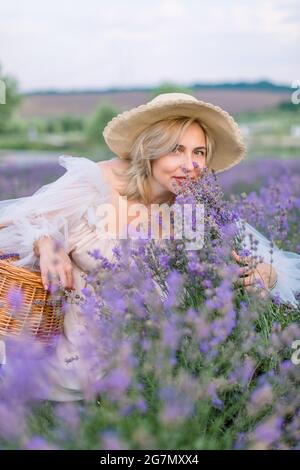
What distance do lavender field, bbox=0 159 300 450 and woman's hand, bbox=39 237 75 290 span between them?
14 centimetres

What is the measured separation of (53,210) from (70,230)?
10 cm

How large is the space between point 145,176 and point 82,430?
4.52 ft

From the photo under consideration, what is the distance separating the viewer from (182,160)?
253 centimetres

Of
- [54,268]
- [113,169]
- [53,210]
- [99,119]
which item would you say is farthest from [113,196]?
[99,119]

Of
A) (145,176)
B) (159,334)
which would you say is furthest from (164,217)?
(159,334)

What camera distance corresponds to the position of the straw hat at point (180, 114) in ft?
8.39

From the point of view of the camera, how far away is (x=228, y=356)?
1812mm

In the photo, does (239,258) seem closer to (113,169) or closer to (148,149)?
(148,149)

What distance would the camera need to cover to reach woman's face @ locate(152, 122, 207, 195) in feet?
8.25

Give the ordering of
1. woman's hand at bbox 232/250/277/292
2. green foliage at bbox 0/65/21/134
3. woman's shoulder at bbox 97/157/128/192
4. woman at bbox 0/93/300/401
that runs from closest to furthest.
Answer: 1. woman's hand at bbox 232/250/277/292
2. woman at bbox 0/93/300/401
3. woman's shoulder at bbox 97/157/128/192
4. green foliage at bbox 0/65/21/134

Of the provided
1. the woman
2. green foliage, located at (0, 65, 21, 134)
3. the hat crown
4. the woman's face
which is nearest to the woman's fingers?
the woman

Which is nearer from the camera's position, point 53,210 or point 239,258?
point 239,258

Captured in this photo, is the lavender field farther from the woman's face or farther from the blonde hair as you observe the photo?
the blonde hair

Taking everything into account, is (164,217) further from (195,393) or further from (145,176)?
(195,393)
